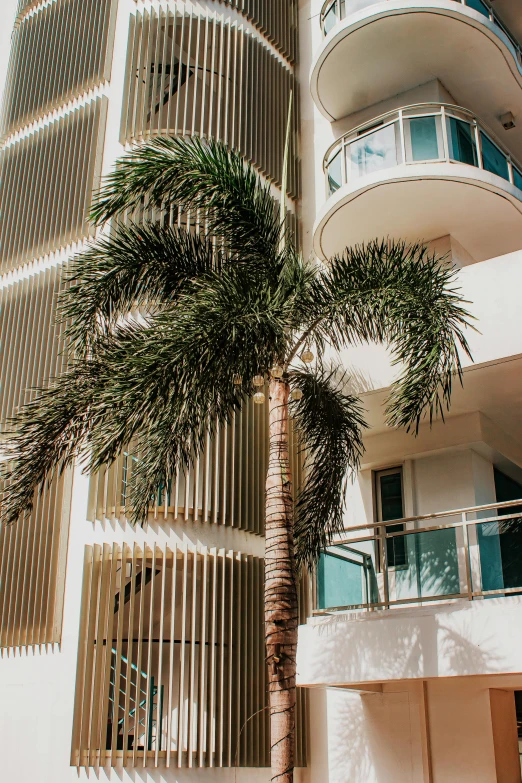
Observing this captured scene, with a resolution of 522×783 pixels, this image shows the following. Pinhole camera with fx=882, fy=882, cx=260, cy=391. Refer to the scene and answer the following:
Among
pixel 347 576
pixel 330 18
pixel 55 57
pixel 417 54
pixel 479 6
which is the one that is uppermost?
pixel 55 57

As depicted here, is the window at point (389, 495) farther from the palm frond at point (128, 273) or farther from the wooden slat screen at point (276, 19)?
the wooden slat screen at point (276, 19)

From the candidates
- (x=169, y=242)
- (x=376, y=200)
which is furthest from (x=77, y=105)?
(x=169, y=242)

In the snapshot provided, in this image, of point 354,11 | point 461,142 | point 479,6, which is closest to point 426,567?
point 461,142

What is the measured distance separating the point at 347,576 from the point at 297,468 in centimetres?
507

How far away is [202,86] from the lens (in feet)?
59.7

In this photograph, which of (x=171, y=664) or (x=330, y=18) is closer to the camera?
(x=171, y=664)

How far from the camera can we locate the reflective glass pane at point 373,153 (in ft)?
50.5

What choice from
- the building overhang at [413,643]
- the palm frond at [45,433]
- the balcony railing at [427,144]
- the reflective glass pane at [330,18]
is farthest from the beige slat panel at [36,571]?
the reflective glass pane at [330,18]

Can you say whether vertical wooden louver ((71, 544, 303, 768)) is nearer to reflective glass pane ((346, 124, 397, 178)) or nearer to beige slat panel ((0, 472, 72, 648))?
beige slat panel ((0, 472, 72, 648))

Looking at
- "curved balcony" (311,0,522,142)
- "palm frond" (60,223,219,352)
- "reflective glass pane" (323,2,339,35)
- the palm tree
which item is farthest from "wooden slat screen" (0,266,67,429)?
"reflective glass pane" (323,2,339,35)

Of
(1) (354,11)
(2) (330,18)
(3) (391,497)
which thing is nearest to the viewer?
(3) (391,497)

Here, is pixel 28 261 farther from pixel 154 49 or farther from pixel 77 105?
pixel 154 49

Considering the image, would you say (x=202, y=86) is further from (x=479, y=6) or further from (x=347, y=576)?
(x=347, y=576)

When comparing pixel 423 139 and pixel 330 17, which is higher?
pixel 330 17
